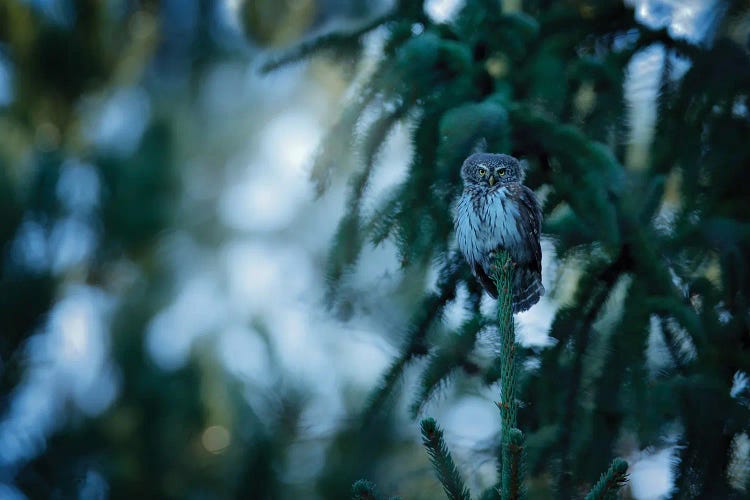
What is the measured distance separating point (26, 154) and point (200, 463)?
1.80m

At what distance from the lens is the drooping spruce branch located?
4.00ft

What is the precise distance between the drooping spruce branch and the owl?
0.64m

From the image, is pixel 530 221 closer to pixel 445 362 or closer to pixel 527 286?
pixel 527 286

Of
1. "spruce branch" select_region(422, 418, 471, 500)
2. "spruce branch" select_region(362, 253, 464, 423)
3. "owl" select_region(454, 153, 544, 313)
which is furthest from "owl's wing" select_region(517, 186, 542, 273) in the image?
"spruce branch" select_region(422, 418, 471, 500)

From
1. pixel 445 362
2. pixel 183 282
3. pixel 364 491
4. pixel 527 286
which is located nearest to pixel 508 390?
pixel 364 491

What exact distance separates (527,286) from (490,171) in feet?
1.30

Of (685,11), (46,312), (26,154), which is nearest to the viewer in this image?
(685,11)

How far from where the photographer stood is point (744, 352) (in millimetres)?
2068

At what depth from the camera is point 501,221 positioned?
2.58m

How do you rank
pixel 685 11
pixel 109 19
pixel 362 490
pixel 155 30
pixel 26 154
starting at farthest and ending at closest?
pixel 155 30, pixel 109 19, pixel 26 154, pixel 685 11, pixel 362 490

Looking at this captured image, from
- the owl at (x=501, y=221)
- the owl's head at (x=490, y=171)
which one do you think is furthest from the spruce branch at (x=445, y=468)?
the owl's head at (x=490, y=171)

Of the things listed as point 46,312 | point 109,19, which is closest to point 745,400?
point 46,312

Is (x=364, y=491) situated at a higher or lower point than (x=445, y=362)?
lower

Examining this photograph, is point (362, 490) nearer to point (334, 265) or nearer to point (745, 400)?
point (334, 265)
